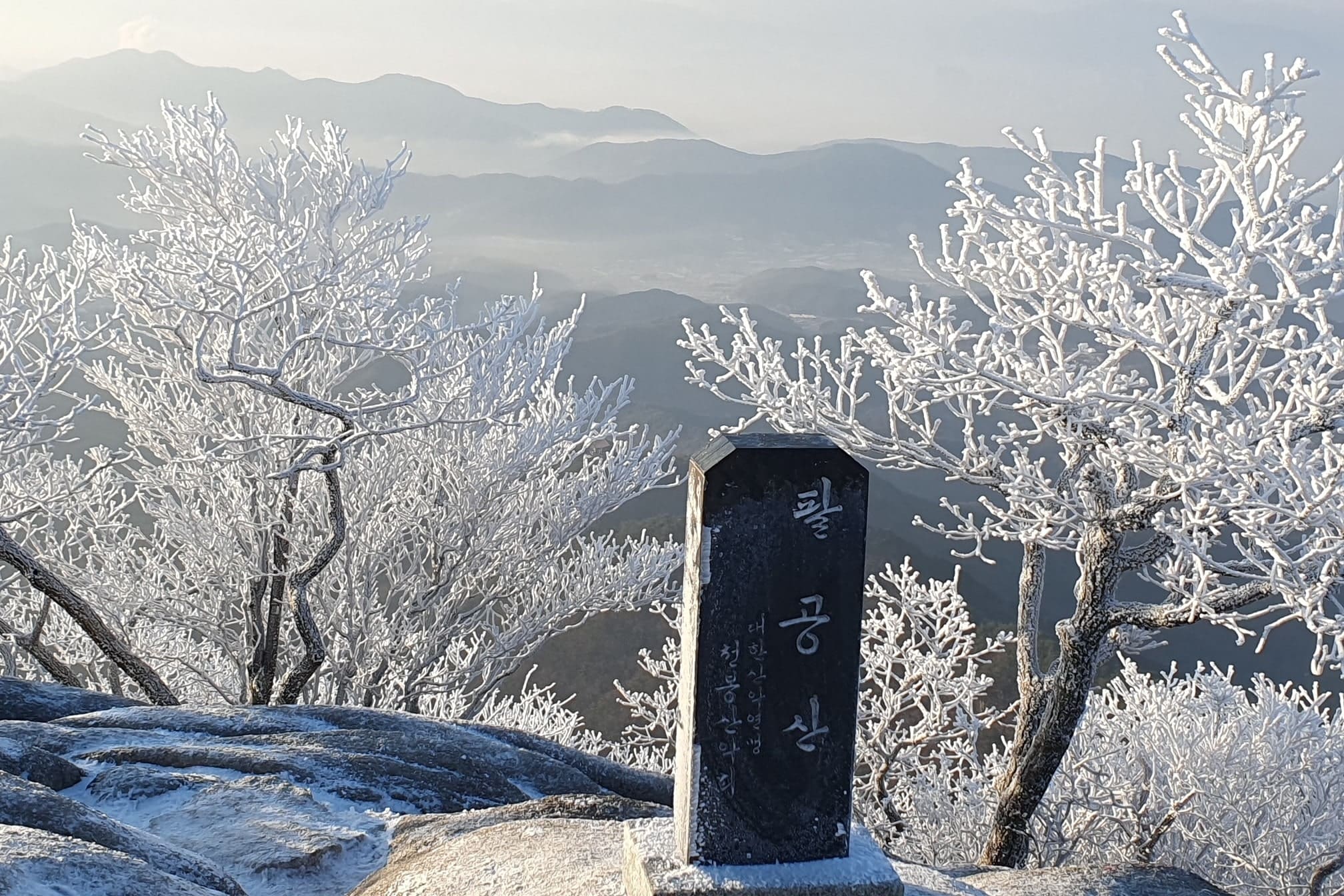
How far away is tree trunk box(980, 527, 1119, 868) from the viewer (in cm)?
674

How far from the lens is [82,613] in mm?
8375

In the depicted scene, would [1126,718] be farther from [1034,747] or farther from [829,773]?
[829,773]

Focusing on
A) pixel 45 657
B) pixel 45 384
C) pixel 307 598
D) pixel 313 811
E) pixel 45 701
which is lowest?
pixel 45 657

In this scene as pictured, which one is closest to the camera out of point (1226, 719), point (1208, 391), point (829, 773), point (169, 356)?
point (829, 773)

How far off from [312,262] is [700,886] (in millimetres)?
6374

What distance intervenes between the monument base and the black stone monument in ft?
0.18

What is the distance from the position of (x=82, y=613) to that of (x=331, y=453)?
2580 mm

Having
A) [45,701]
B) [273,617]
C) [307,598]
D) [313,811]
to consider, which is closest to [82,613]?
[45,701]

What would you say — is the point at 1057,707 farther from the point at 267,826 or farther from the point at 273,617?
the point at 273,617

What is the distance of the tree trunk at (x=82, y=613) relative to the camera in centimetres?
792

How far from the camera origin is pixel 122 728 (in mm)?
6797

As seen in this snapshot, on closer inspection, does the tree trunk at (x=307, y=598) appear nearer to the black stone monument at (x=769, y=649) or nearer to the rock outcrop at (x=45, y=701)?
the rock outcrop at (x=45, y=701)

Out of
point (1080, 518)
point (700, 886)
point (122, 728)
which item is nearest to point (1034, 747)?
point (1080, 518)

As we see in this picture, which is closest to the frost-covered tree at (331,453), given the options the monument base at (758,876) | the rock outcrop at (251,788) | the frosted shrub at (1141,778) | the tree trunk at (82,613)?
the tree trunk at (82,613)
